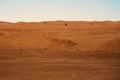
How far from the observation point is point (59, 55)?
29.3m

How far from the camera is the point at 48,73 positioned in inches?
723

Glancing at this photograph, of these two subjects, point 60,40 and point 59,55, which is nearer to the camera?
point 59,55

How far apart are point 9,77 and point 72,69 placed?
489 centimetres

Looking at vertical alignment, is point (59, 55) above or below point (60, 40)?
above

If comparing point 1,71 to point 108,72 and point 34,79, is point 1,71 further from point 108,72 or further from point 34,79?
point 108,72

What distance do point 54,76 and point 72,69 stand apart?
3267 millimetres

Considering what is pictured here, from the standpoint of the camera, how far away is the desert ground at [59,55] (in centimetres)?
1808

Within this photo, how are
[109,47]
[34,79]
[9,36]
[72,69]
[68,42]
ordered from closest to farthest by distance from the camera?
[34,79] → [72,69] → [109,47] → [68,42] → [9,36]

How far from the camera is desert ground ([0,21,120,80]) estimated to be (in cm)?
1808

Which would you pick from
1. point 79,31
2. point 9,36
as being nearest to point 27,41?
point 9,36

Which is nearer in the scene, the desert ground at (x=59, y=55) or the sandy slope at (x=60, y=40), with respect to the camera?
the desert ground at (x=59, y=55)

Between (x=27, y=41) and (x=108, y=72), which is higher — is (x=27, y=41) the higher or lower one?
the lower one

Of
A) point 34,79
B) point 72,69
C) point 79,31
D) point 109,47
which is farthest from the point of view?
point 79,31

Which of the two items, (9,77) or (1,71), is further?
(1,71)
